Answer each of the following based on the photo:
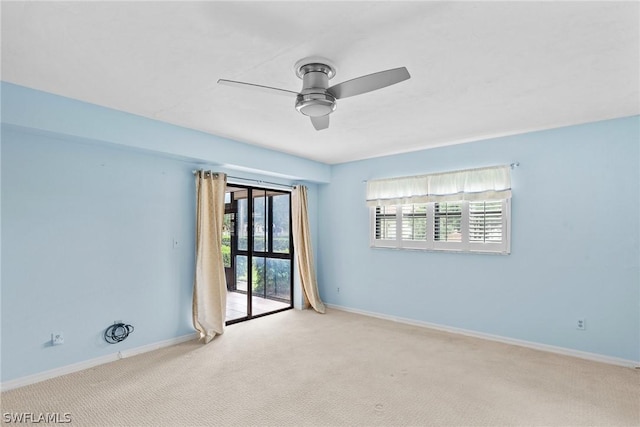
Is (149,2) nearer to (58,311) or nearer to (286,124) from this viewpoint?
(286,124)

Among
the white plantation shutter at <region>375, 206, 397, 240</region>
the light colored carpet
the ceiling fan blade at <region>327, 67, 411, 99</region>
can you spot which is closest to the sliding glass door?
the light colored carpet

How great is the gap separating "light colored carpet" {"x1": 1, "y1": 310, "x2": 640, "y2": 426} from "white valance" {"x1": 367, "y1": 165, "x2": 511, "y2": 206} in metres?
1.80

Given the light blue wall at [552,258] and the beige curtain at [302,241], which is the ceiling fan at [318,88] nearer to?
the light blue wall at [552,258]

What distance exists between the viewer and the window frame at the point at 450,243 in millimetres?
4023

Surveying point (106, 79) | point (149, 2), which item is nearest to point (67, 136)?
point (106, 79)

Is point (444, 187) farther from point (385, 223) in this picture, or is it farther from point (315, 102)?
point (315, 102)

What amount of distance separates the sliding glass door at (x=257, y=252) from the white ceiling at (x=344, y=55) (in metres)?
1.86

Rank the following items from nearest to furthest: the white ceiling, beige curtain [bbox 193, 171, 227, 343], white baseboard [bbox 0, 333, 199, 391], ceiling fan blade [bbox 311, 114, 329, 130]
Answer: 1. the white ceiling
2. ceiling fan blade [bbox 311, 114, 329, 130]
3. white baseboard [bbox 0, 333, 199, 391]
4. beige curtain [bbox 193, 171, 227, 343]

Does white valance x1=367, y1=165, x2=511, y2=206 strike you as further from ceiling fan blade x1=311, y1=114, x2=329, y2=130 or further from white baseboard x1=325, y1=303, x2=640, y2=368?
ceiling fan blade x1=311, y1=114, x2=329, y2=130

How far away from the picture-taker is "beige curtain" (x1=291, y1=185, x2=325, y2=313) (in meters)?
5.54

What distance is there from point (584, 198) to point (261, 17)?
3679 millimetres

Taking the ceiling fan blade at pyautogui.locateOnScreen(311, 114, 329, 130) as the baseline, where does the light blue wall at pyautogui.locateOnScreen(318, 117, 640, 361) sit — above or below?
below

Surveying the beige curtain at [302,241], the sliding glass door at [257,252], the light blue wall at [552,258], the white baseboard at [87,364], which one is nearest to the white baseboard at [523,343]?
the light blue wall at [552,258]

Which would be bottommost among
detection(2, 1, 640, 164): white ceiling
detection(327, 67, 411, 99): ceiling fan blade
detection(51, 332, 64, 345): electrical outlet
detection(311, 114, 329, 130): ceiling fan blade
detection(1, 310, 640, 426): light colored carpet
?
detection(1, 310, 640, 426): light colored carpet
